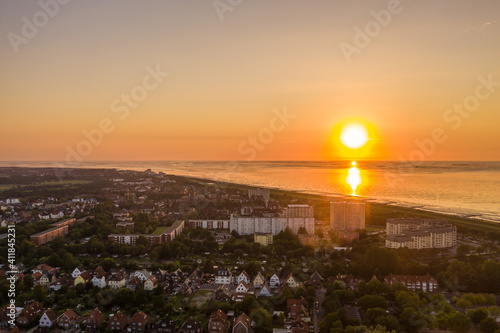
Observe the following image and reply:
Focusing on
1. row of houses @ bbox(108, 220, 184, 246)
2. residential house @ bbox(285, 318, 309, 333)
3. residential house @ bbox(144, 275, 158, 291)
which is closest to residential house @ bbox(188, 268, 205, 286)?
residential house @ bbox(144, 275, 158, 291)

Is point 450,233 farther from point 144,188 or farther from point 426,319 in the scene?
point 144,188

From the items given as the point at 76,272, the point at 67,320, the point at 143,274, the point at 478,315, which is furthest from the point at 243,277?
the point at 478,315

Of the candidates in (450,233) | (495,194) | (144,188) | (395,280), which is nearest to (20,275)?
(395,280)

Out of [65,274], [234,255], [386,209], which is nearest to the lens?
[65,274]

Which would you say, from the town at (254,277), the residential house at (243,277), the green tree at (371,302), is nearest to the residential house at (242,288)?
the town at (254,277)

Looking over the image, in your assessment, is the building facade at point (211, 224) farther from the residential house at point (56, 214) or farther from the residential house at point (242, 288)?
the residential house at point (242, 288)

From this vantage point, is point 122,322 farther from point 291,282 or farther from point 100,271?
point 291,282
